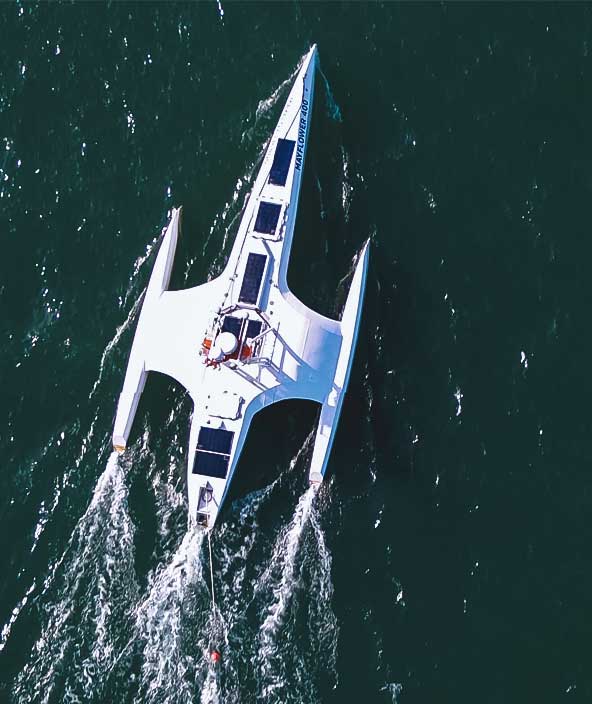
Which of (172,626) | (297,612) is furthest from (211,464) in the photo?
(297,612)

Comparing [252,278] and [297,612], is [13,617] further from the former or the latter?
[252,278]

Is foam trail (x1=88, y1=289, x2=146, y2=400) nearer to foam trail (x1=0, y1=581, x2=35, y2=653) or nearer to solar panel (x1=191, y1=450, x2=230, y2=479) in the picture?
solar panel (x1=191, y1=450, x2=230, y2=479)

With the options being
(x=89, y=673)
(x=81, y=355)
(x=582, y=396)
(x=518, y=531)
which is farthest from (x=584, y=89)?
(x=89, y=673)

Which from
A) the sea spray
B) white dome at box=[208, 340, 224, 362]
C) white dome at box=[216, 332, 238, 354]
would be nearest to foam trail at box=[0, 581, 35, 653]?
the sea spray

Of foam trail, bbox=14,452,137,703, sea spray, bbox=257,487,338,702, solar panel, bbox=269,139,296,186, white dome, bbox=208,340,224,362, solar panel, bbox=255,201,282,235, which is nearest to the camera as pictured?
white dome, bbox=208,340,224,362

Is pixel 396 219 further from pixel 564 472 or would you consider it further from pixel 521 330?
pixel 564 472

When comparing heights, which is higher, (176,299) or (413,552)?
(176,299)
